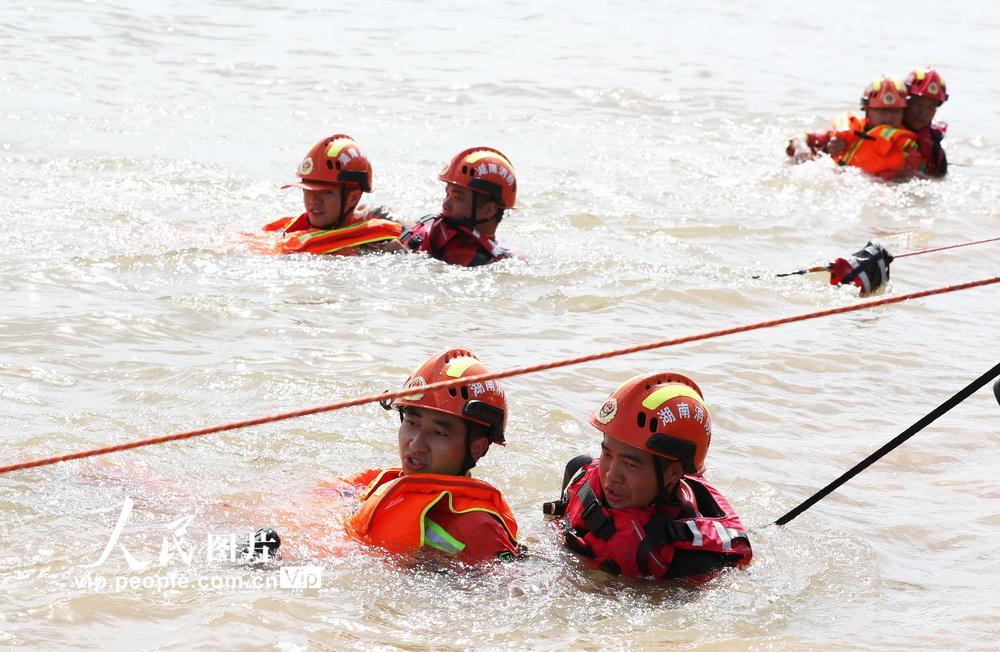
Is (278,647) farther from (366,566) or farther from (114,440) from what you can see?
(114,440)

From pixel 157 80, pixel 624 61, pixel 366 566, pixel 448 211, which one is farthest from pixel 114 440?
pixel 624 61

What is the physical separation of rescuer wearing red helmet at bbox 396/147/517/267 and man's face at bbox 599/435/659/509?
15.5 feet

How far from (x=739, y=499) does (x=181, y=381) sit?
308 centimetres

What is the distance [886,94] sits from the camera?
47.1 ft

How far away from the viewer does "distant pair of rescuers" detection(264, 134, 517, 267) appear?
10023mm

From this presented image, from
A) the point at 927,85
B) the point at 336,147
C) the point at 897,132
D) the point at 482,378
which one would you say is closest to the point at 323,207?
the point at 336,147

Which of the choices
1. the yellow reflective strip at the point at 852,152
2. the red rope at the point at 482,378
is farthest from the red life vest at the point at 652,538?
the yellow reflective strip at the point at 852,152

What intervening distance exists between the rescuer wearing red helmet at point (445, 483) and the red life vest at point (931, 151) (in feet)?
33.7

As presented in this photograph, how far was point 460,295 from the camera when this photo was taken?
9.79 metres

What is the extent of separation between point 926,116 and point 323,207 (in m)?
7.36

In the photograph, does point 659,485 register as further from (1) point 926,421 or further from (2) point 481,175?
(2) point 481,175

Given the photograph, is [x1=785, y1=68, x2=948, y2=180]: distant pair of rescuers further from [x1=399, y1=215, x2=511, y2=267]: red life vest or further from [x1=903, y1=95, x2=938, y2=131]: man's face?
[x1=399, y1=215, x2=511, y2=267]: red life vest

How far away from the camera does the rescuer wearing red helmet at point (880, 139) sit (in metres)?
14.4

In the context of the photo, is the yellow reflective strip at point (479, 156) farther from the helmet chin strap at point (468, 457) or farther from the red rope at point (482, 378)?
the red rope at point (482, 378)
